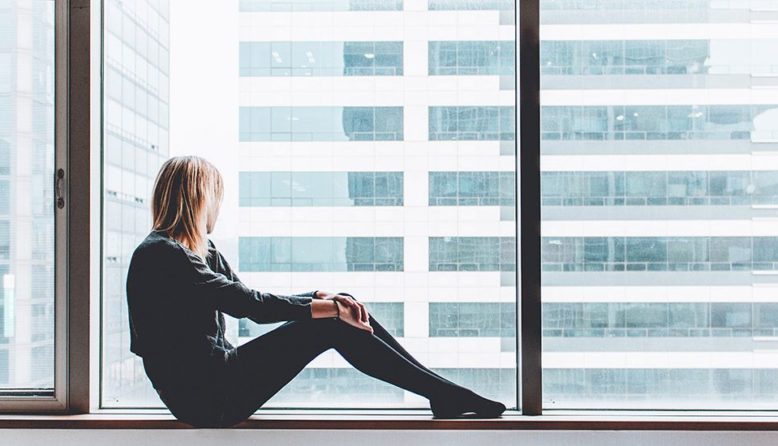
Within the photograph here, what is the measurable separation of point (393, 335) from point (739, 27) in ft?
4.80

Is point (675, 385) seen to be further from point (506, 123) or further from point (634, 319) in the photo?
point (506, 123)

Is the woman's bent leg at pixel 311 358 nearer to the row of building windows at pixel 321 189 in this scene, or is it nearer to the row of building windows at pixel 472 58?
the row of building windows at pixel 321 189

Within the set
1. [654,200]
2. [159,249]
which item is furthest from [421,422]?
[654,200]

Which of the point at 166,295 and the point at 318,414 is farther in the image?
the point at 318,414

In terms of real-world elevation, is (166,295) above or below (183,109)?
below

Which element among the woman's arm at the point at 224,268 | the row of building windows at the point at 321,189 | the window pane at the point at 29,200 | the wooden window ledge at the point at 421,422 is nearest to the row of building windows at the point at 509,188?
the row of building windows at the point at 321,189

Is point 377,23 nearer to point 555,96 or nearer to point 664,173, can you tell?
point 555,96

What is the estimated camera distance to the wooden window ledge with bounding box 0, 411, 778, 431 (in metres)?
1.99

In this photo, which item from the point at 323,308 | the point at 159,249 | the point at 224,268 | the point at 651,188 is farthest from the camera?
the point at 651,188

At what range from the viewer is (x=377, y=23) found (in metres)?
2.21

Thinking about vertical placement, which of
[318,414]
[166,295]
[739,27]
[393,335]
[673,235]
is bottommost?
[318,414]

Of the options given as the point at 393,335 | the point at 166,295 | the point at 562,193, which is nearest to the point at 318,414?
the point at 393,335

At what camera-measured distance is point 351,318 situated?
6.44 ft

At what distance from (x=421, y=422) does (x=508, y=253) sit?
584 millimetres
